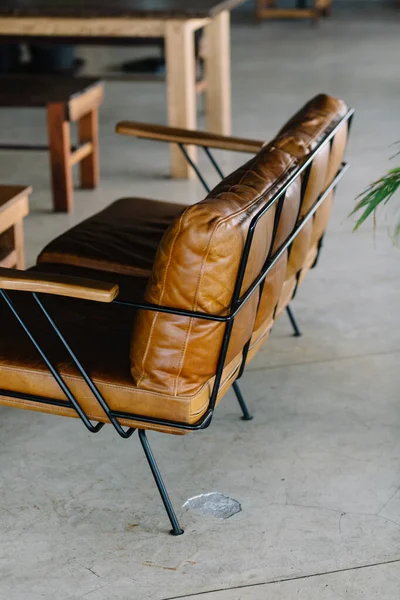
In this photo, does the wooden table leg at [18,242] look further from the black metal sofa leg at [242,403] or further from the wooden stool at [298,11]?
the wooden stool at [298,11]

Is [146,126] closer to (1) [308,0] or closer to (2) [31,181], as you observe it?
(2) [31,181]

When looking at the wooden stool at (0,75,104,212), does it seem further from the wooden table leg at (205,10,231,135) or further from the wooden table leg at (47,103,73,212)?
the wooden table leg at (205,10,231,135)

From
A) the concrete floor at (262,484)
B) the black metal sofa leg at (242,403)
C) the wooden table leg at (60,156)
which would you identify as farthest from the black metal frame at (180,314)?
the wooden table leg at (60,156)

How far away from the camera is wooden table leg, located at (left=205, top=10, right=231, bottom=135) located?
19.0ft

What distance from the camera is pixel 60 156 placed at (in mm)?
4621

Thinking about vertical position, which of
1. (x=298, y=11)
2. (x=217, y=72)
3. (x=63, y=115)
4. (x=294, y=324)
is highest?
(x=63, y=115)

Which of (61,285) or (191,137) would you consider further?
(191,137)

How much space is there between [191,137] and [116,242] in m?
0.60

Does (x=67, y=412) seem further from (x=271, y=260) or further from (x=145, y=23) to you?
(x=145, y=23)

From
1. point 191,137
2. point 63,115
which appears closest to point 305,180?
point 191,137

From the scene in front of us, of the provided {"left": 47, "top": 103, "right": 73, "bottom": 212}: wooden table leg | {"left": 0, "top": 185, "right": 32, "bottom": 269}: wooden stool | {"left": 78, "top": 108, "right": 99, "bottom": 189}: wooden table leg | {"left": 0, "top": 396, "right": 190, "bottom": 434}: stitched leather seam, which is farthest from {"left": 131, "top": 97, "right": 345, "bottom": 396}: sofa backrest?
{"left": 78, "top": 108, "right": 99, "bottom": 189}: wooden table leg

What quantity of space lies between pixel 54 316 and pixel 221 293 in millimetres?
653

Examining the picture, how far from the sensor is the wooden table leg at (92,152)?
4953 millimetres

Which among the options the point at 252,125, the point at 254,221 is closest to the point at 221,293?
the point at 254,221
